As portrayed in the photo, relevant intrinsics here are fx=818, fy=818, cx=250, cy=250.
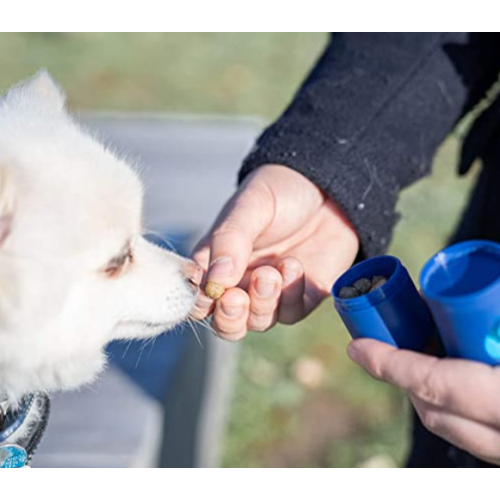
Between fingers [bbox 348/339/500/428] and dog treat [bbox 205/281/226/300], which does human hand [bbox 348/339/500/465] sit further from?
dog treat [bbox 205/281/226/300]

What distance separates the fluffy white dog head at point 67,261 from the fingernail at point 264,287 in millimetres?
140

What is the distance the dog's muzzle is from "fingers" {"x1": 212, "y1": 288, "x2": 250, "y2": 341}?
40 cm

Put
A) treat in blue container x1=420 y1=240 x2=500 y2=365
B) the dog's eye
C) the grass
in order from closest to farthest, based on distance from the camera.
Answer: treat in blue container x1=420 y1=240 x2=500 y2=365
the dog's eye
the grass

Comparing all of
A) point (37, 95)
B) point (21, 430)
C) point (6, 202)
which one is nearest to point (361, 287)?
point (6, 202)

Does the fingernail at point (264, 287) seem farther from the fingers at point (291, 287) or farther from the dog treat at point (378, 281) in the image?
the dog treat at point (378, 281)

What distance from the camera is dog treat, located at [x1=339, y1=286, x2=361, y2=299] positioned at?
1341mm

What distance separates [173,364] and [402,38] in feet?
4.40

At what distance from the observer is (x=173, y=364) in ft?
9.04

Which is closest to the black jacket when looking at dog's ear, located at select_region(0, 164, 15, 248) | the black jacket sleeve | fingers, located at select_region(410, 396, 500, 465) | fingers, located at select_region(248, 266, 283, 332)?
the black jacket sleeve

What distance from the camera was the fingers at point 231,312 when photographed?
5.41ft

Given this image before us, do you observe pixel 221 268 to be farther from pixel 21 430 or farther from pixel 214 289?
pixel 21 430

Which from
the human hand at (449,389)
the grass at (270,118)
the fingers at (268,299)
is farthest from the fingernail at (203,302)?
the grass at (270,118)

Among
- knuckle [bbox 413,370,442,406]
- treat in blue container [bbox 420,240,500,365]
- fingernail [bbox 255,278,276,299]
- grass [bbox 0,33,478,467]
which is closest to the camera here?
treat in blue container [bbox 420,240,500,365]
